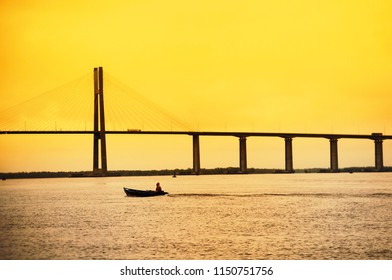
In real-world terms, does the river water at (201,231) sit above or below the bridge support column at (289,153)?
below

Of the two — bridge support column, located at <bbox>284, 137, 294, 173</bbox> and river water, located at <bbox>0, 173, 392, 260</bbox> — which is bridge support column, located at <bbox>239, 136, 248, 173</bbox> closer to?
Answer: bridge support column, located at <bbox>284, 137, 294, 173</bbox>

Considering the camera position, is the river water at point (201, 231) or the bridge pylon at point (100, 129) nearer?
Result: the river water at point (201, 231)

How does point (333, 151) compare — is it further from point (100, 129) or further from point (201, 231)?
point (201, 231)

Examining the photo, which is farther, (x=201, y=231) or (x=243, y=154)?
(x=243, y=154)

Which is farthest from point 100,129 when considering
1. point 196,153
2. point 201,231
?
point 201,231

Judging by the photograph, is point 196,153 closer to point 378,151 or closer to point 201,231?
point 378,151

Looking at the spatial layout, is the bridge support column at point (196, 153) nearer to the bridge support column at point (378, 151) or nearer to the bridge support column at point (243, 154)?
the bridge support column at point (243, 154)

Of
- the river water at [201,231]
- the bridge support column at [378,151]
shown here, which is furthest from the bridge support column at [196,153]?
the river water at [201,231]

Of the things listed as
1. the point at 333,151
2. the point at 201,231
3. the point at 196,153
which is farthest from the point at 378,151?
the point at 201,231

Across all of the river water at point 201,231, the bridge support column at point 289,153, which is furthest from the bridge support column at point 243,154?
the river water at point 201,231

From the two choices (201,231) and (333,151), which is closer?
(201,231)

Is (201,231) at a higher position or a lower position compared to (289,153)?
lower

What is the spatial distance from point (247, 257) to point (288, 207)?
934 inches
